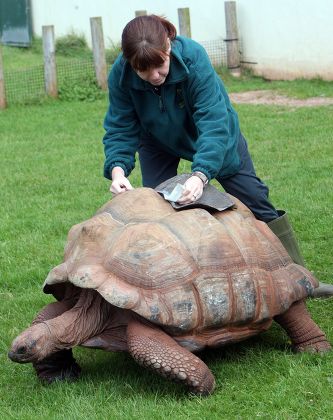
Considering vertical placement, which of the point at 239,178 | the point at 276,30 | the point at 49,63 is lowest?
the point at 239,178

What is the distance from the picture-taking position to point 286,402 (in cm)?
391

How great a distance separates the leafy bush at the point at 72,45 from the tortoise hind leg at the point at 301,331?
14879 millimetres

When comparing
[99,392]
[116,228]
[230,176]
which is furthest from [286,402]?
[230,176]

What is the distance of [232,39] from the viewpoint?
1484cm

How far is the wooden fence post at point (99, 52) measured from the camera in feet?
44.8

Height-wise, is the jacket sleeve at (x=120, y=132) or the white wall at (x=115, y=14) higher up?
the white wall at (x=115, y=14)

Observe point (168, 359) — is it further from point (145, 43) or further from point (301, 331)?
point (145, 43)

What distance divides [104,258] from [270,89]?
958cm

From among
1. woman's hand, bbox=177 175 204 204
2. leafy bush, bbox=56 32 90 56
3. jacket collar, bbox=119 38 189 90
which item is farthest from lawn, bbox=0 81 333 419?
leafy bush, bbox=56 32 90 56

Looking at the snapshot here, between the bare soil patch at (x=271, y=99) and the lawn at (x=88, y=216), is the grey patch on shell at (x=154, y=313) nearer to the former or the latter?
the lawn at (x=88, y=216)

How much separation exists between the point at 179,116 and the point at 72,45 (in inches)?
582

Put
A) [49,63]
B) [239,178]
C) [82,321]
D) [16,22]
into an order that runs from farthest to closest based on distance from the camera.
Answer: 1. [16,22]
2. [49,63]
3. [239,178]
4. [82,321]

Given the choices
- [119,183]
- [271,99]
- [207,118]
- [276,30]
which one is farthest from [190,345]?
[276,30]

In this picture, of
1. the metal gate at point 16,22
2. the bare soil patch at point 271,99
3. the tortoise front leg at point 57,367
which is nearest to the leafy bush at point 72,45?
the metal gate at point 16,22
